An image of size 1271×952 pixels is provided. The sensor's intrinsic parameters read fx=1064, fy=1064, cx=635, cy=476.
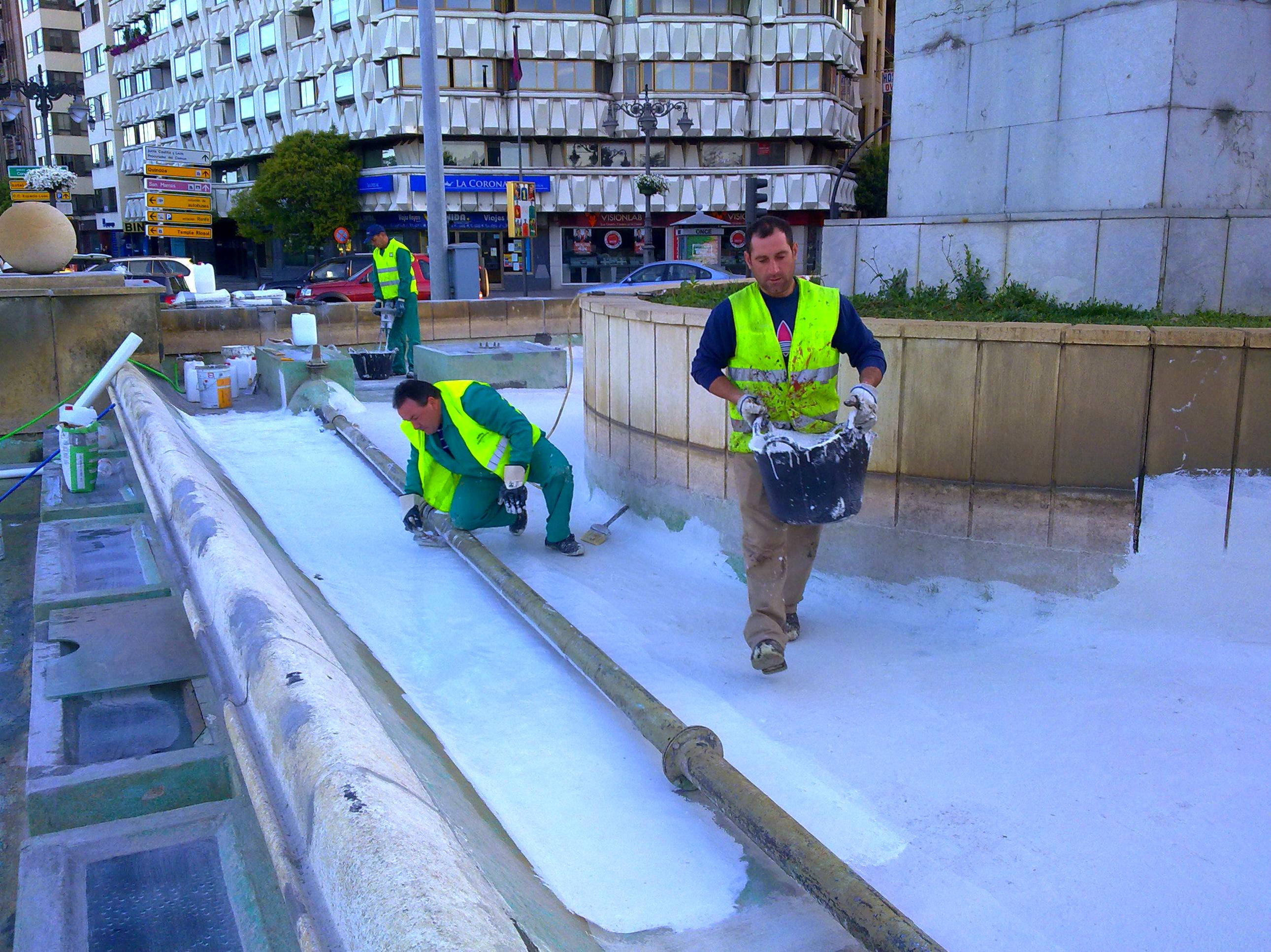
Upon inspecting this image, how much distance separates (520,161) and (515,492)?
34.3 metres

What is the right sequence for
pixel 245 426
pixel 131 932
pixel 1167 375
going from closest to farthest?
pixel 131 932
pixel 1167 375
pixel 245 426

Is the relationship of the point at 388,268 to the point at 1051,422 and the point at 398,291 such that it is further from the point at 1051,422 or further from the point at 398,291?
the point at 1051,422

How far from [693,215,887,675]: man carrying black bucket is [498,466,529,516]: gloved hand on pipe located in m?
1.74

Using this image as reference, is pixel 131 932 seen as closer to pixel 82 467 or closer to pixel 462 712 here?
pixel 462 712

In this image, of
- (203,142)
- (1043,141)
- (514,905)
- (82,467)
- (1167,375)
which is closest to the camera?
(514,905)

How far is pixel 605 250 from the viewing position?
42.9 metres

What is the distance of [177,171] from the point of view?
3322cm

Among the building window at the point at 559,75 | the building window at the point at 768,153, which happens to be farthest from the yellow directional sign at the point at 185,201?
the building window at the point at 768,153

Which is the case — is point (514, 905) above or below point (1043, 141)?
below

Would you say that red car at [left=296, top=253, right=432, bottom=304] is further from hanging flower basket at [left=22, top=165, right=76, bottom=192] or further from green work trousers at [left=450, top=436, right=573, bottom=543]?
green work trousers at [left=450, top=436, right=573, bottom=543]

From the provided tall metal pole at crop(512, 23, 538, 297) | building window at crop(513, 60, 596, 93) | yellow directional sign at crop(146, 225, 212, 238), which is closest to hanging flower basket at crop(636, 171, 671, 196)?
tall metal pole at crop(512, 23, 538, 297)

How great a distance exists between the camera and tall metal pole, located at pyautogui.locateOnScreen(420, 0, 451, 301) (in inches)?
563

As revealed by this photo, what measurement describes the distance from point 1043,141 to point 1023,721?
10.9 ft

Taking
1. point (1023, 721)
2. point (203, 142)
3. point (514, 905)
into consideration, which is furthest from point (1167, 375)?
point (203, 142)
